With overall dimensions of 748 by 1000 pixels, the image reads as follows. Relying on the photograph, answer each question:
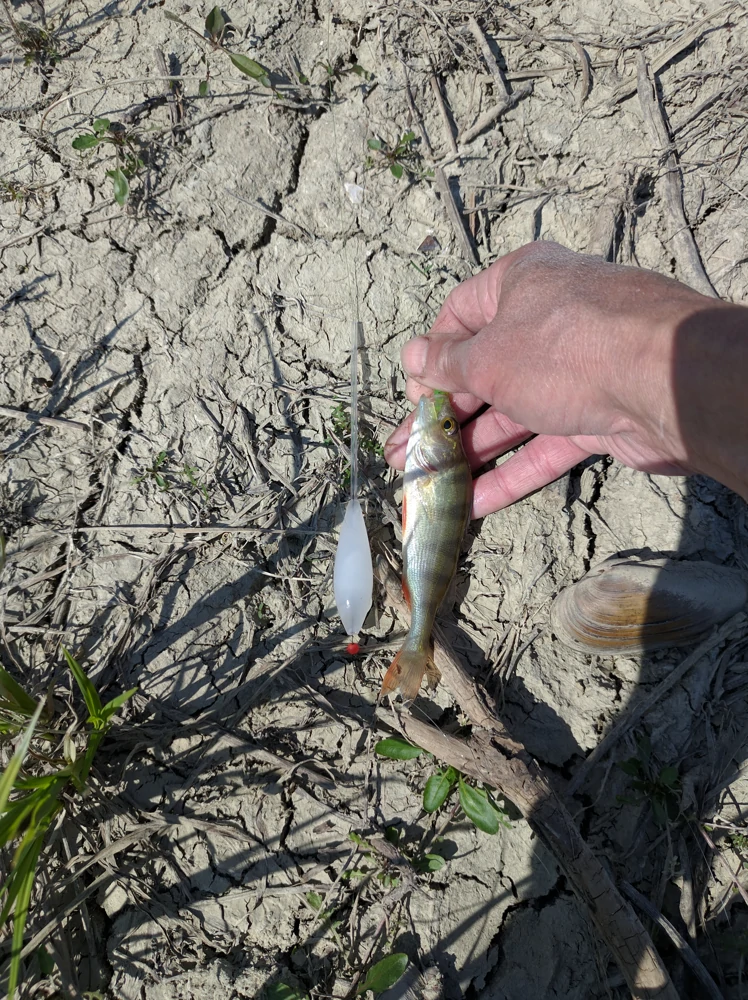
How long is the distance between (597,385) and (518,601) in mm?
1263

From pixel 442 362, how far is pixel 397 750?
5.84 feet

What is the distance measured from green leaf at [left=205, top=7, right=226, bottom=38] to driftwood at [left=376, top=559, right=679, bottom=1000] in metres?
3.21

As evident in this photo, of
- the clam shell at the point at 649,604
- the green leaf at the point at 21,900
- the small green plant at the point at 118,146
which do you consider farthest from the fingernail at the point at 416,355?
the green leaf at the point at 21,900

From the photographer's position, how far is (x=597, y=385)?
7.38ft

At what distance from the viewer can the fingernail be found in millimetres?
2830

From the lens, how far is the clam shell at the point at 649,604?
9.16ft

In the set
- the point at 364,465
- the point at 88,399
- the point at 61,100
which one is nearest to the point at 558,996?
the point at 364,465

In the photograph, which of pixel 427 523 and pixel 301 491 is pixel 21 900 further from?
pixel 427 523

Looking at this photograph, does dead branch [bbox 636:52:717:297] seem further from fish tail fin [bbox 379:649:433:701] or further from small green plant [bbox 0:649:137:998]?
small green plant [bbox 0:649:137:998]

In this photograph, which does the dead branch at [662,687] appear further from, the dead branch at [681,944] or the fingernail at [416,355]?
the fingernail at [416,355]

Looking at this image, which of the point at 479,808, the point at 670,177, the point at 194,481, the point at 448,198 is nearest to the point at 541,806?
the point at 479,808

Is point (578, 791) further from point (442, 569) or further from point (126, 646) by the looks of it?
point (126, 646)

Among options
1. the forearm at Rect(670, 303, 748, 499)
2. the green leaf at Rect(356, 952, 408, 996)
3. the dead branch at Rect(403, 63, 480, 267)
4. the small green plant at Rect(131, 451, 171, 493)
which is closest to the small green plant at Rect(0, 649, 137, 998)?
the small green plant at Rect(131, 451, 171, 493)

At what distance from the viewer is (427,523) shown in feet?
9.30
